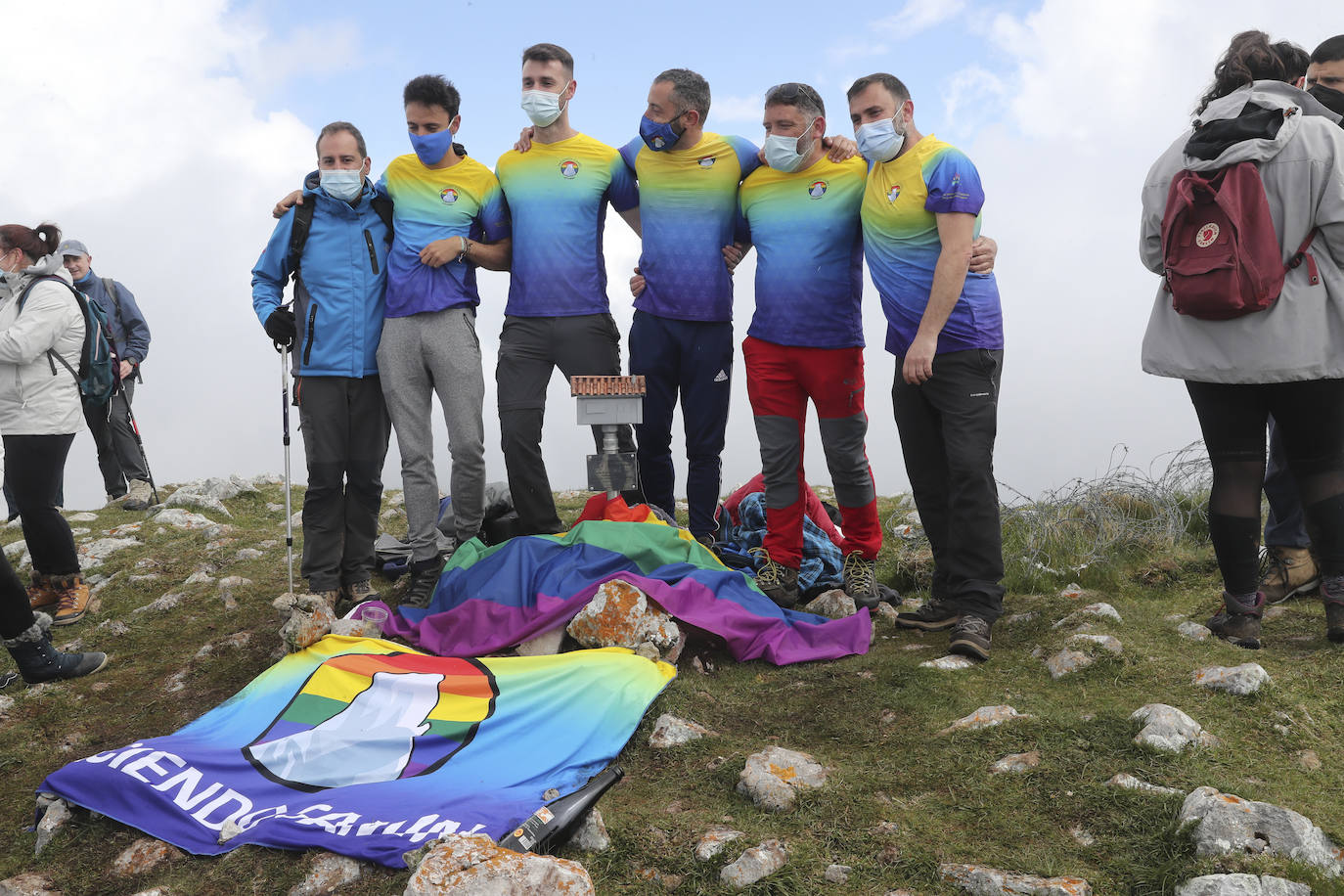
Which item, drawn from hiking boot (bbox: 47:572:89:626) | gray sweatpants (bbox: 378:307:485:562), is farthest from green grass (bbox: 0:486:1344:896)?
gray sweatpants (bbox: 378:307:485:562)

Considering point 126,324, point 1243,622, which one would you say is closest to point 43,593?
point 126,324

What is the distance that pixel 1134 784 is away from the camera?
12.0ft

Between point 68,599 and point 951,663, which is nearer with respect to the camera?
point 951,663

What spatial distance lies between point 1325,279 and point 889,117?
2.27 m

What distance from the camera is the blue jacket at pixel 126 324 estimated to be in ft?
36.0

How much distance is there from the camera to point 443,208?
654 centimetres

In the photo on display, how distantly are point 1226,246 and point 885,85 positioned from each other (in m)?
1.94

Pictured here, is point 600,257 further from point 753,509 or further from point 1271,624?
point 1271,624

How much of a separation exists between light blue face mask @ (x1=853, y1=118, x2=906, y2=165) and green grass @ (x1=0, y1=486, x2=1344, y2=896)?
2759 millimetres

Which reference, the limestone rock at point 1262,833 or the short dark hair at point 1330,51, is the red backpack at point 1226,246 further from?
the limestone rock at point 1262,833

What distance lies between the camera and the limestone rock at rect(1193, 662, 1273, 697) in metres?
4.36

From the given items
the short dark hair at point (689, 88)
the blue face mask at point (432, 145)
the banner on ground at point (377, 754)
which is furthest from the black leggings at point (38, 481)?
the short dark hair at point (689, 88)

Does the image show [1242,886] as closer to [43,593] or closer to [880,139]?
[880,139]

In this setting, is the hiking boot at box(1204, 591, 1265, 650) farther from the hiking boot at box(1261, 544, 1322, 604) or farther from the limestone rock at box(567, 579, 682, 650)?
the limestone rock at box(567, 579, 682, 650)
